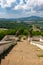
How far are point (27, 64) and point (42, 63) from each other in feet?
3.31

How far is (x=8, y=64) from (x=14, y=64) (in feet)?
1.18

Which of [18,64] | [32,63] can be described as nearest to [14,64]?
[18,64]

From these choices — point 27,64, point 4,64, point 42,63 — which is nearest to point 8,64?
point 4,64

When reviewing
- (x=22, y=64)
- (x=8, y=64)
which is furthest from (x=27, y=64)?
(x=8, y=64)

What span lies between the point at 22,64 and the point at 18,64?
8.8 inches

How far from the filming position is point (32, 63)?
1272 centimetres

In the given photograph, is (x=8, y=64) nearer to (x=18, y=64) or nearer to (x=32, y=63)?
(x=18, y=64)

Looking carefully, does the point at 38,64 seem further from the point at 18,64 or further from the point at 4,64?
the point at 4,64

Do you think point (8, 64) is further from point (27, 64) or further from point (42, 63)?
point (42, 63)

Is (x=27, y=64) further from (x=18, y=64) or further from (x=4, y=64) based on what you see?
(x=4, y=64)

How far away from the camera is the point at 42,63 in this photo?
12.9 meters

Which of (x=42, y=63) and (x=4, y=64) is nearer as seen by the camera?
(x=4, y=64)

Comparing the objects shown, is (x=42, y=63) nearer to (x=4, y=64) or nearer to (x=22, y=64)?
(x=22, y=64)

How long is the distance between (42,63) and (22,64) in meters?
1.27
